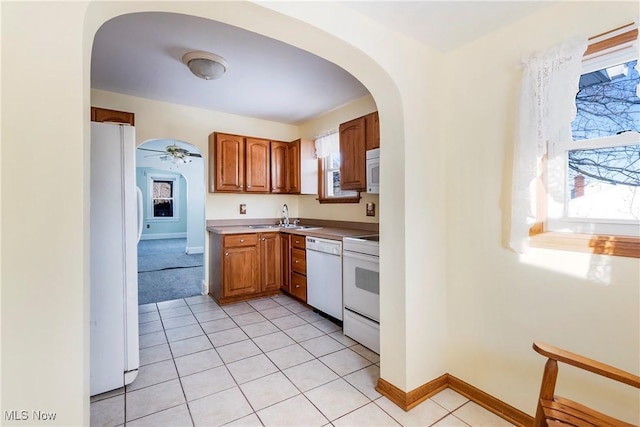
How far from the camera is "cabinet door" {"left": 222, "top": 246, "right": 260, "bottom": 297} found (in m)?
3.60

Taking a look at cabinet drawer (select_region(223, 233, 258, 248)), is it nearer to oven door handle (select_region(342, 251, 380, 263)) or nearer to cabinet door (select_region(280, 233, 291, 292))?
cabinet door (select_region(280, 233, 291, 292))

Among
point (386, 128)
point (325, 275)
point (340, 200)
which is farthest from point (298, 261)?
point (386, 128)

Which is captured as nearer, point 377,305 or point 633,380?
point 633,380

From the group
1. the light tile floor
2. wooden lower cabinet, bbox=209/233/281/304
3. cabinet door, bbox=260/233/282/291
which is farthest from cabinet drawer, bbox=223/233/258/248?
the light tile floor

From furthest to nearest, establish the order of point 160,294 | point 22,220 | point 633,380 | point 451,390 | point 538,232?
1. point 160,294
2. point 451,390
3. point 538,232
4. point 633,380
5. point 22,220

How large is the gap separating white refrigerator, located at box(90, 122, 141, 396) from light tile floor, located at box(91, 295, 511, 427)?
0.20 meters

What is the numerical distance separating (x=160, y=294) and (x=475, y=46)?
4574 mm

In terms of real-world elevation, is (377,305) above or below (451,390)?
above

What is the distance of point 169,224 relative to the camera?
10219mm

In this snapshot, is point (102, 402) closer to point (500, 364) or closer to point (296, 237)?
point (296, 237)

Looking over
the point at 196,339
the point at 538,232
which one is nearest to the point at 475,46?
the point at 538,232

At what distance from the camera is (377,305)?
2.45 m

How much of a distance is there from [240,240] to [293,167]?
1.36m

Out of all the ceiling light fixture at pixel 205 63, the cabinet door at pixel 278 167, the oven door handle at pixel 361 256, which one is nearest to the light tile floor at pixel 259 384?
the oven door handle at pixel 361 256
